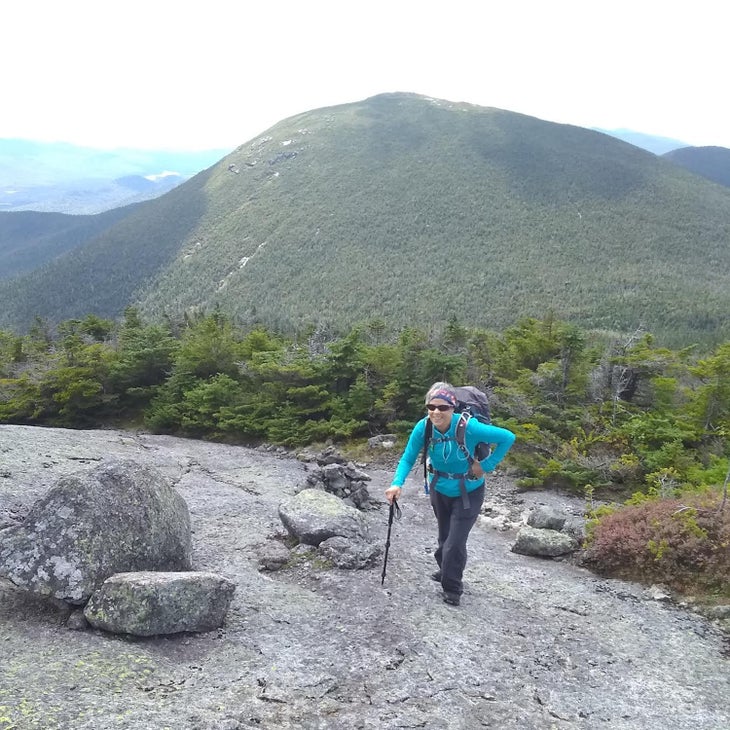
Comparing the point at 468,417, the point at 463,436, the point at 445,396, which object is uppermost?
the point at 445,396

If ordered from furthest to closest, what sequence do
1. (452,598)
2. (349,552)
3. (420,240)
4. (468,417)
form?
(420,240), (349,552), (452,598), (468,417)

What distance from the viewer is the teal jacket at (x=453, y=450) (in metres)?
5.20

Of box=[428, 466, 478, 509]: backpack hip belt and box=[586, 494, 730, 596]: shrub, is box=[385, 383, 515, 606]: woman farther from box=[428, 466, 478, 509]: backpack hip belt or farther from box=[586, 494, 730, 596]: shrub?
box=[586, 494, 730, 596]: shrub

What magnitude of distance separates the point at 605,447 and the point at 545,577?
5429 millimetres

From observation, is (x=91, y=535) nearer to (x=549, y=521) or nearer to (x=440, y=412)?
(x=440, y=412)

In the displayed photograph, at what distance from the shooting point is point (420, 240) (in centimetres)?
12362

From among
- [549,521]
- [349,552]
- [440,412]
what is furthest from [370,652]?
[549,521]

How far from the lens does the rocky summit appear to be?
3994 mm

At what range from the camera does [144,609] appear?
4691mm

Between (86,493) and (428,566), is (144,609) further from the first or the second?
(428,566)

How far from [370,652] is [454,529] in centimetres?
146

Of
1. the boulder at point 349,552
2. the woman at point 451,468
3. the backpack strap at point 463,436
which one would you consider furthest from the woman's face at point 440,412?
the boulder at point 349,552

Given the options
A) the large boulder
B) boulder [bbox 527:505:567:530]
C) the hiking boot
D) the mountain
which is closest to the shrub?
boulder [bbox 527:505:567:530]

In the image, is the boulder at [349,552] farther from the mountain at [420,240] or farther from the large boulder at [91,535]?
the mountain at [420,240]
